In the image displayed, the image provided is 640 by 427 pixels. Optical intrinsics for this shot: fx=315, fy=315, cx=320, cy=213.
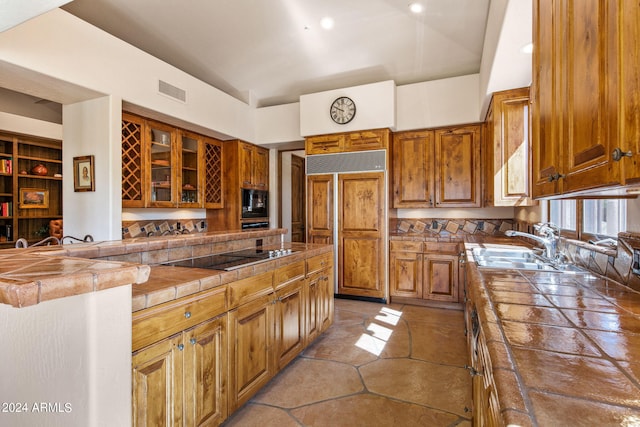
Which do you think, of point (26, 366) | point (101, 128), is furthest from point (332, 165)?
point (26, 366)

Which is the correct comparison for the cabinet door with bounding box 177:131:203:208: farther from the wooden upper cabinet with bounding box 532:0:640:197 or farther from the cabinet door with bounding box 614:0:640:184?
the cabinet door with bounding box 614:0:640:184

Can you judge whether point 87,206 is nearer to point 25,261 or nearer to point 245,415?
point 25,261

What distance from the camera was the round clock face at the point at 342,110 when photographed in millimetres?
4197

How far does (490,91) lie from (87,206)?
4028mm

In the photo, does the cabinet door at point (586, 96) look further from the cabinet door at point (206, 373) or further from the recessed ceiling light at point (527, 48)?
the cabinet door at point (206, 373)

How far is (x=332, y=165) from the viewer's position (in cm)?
438

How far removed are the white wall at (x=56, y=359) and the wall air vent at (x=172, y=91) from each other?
2984 millimetres

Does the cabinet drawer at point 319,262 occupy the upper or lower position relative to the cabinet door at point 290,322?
upper

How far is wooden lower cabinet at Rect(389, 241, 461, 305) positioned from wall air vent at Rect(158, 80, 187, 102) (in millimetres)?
3107

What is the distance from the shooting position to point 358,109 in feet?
13.7

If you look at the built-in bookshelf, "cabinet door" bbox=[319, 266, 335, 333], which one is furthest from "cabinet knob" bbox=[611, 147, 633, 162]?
the built-in bookshelf

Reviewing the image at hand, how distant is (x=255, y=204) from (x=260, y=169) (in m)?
0.61

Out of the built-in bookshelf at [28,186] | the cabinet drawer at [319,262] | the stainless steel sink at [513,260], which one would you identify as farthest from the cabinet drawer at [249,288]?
the built-in bookshelf at [28,186]

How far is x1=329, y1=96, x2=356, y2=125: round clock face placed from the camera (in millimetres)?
4197
